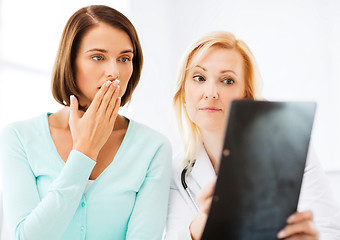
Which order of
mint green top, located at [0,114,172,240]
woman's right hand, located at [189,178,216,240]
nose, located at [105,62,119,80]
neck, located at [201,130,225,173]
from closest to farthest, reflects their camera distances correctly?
woman's right hand, located at [189,178,216,240] < mint green top, located at [0,114,172,240] < nose, located at [105,62,119,80] < neck, located at [201,130,225,173]

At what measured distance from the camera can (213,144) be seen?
4.36ft

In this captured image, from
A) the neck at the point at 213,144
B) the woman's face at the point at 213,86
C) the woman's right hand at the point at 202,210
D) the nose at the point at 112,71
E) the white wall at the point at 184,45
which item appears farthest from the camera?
the white wall at the point at 184,45

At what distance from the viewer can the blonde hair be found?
1.27m

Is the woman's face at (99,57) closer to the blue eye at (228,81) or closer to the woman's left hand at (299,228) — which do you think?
the blue eye at (228,81)

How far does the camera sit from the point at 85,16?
113 cm

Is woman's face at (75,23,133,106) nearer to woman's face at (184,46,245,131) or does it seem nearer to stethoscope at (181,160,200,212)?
woman's face at (184,46,245,131)

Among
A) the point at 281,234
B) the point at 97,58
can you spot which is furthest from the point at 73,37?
the point at 281,234

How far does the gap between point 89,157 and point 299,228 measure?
58cm

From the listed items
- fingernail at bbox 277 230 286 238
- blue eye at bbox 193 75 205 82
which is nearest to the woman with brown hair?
blue eye at bbox 193 75 205 82

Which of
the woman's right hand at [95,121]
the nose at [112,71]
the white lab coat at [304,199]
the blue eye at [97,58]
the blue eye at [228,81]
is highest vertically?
the blue eye at [97,58]

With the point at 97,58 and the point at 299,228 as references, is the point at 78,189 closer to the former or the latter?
the point at 97,58

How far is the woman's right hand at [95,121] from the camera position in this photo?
1.03 meters

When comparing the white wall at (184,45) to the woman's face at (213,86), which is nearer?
the woman's face at (213,86)

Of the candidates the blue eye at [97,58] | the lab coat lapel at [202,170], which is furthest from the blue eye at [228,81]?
the blue eye at [97,58]
